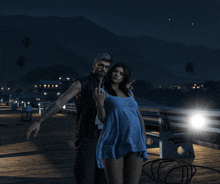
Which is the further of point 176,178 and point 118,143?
point 176,178

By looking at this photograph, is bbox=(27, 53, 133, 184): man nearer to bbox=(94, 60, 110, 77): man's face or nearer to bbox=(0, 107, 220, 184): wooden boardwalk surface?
bbox=(94, 60, 110, 77): man's face

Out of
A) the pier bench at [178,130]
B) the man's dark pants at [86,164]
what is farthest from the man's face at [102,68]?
the pier bench at [178,130]

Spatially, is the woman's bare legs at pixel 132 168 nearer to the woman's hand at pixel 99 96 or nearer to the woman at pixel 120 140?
the woman at pixel 120 140

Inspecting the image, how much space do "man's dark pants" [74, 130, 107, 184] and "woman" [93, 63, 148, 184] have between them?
41 centimetres

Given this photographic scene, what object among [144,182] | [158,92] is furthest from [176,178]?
[158,92]

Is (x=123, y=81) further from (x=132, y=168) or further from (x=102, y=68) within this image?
(x=132, y=168)

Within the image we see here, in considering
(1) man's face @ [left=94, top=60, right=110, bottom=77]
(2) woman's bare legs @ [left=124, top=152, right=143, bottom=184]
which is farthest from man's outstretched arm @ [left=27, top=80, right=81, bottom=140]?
(2) woman's bare legs @ [left=124, top=152, right=143, bottom=184]

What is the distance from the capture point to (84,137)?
2.87 meters

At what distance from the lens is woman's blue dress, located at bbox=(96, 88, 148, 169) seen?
2404mm

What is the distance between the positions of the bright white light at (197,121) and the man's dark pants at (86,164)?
338 centimetres

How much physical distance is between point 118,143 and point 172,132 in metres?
4.04

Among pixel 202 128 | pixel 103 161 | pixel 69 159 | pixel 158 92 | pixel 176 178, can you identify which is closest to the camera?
pixel 103 161

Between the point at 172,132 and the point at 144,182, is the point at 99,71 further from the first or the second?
the point at 172,132

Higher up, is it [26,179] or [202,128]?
[202,128]
